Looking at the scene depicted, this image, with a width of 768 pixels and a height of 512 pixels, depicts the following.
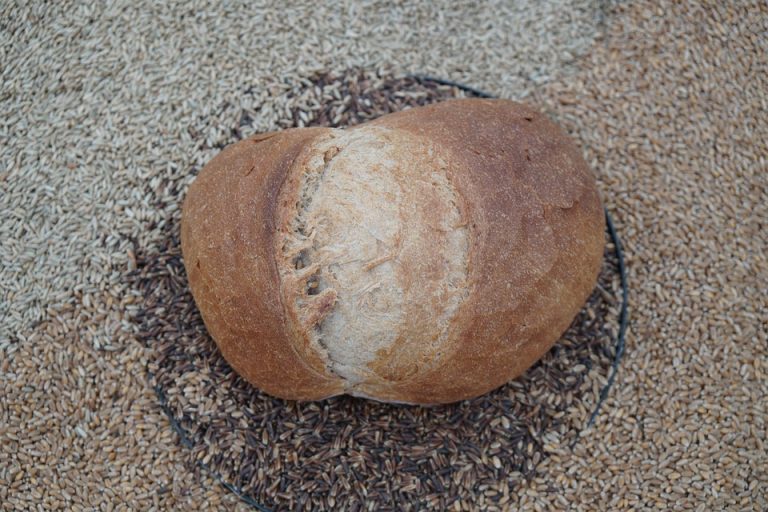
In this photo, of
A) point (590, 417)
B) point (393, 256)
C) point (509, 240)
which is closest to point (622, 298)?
point (590, 417)

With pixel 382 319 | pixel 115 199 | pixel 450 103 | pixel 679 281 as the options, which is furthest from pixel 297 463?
pixel 679 281

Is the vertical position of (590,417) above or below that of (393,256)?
below

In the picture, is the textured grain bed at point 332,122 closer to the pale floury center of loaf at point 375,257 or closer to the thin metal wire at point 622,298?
the thin metal wire at point 622,298

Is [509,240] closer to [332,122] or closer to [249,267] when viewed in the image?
[249,267]

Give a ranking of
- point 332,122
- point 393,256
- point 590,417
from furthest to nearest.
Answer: point 332,122 < point 590,417 < point 393,256

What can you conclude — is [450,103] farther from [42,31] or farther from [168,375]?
[42,31]

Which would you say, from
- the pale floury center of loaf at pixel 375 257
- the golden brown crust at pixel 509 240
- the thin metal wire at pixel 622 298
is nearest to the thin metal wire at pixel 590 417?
the thin metal wire at pixel 622 298

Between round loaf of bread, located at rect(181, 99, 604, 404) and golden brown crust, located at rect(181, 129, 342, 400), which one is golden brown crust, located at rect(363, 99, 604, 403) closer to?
round loaf of bread, located at rect(181, 99, 604, 404)

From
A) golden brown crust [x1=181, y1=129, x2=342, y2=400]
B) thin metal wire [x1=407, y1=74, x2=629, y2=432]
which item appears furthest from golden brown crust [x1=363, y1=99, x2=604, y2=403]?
thin metal wire [x1=407, y1=74, x2=629, y2=432]
